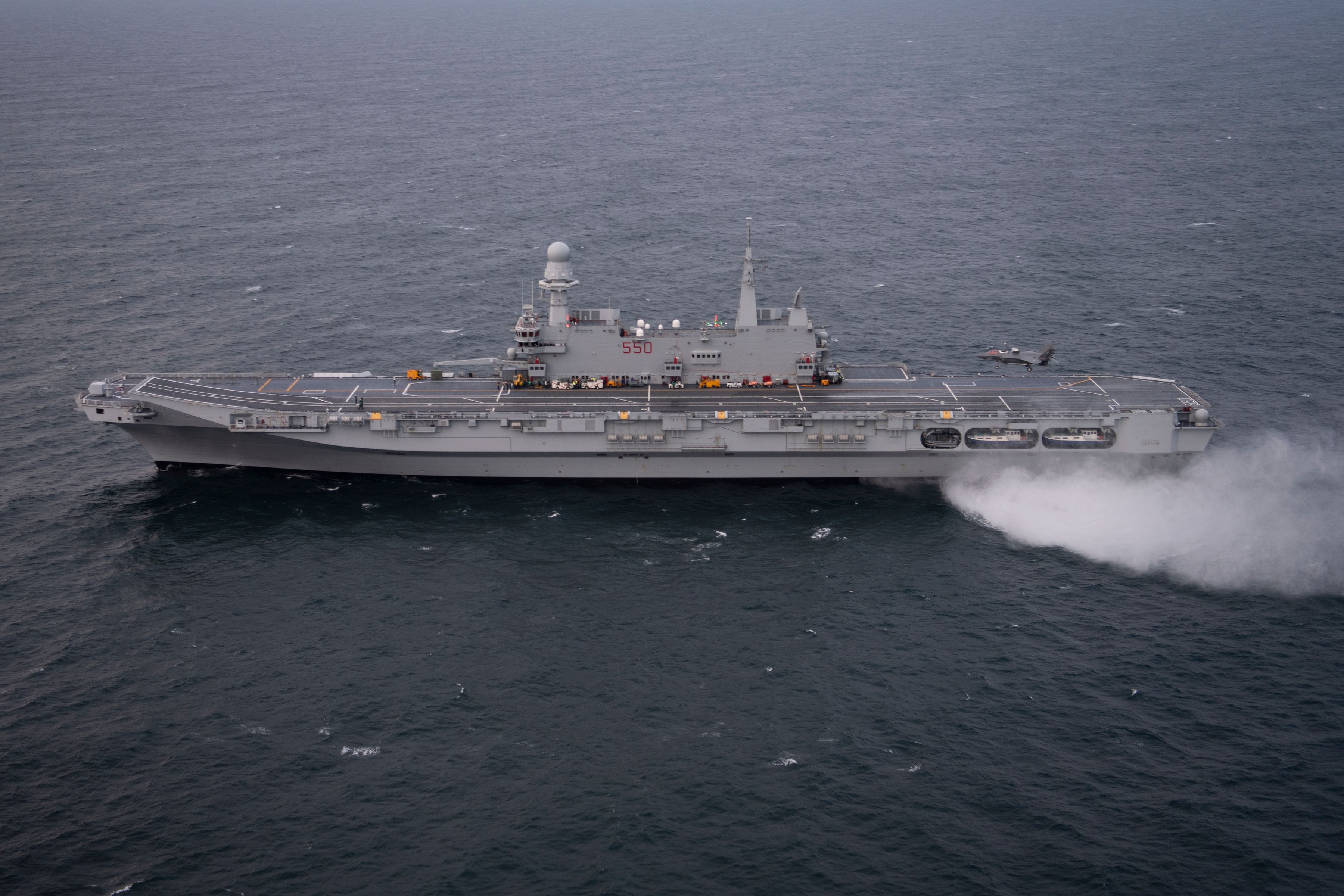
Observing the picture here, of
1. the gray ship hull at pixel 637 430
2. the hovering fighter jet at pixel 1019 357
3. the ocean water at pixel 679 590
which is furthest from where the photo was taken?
the hovering fighter jet at pixel 1019 357

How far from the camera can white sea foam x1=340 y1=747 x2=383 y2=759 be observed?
139 ft

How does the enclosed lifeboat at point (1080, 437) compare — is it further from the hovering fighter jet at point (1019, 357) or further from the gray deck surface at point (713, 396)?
the hovering fighter jet at point (1019, 357)

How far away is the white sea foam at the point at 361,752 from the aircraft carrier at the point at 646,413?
72.1ft

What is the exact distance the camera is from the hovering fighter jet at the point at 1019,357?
6975cm

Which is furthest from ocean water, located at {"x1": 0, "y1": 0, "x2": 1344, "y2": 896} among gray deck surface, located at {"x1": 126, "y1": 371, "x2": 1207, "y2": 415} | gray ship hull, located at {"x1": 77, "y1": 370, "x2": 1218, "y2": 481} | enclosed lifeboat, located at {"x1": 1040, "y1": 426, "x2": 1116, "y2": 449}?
gray deck surface, located at {"x1": 126, "y1": 371, "x2": 1207, "y2": 415}

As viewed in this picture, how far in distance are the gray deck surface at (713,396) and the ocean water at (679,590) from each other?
4200mm

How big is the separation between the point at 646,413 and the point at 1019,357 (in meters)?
24.5

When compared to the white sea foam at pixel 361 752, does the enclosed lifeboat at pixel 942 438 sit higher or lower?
higher

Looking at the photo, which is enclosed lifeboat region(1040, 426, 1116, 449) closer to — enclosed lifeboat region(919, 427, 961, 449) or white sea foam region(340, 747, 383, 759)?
enclosed lifeboat region(919, 427, 961, 449)

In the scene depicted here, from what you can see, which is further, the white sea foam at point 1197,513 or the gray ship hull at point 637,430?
the gray ship hull at point 637,430

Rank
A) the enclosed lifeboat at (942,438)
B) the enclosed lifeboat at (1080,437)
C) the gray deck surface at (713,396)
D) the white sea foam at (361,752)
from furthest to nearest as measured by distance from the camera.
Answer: the gray deck surface at (713,396) → the enclosed lifeboat at (942,438) → the enclosed lifeboat at (1080,437) → the white sea foam at (361,752)

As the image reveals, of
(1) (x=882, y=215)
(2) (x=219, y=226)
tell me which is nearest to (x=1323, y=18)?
(1) (x=882, y=215)

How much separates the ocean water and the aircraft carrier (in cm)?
199

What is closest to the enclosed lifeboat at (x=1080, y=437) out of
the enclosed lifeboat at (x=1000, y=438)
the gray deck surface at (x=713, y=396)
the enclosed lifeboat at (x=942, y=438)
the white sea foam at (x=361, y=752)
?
the enclosed lifeboat at (x=1000, y=438)
